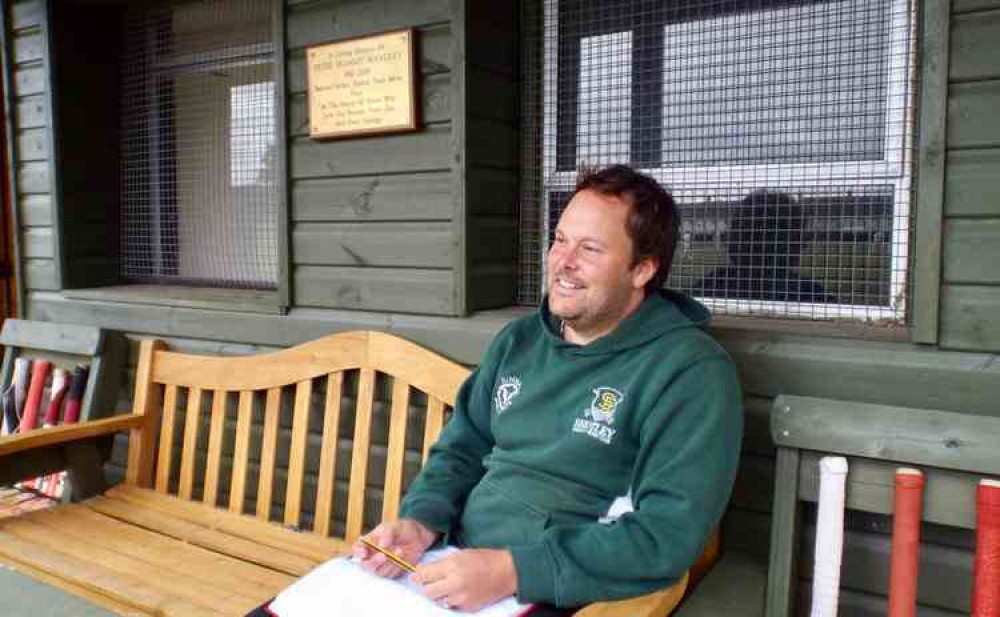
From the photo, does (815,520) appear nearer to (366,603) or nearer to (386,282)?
(366,603)

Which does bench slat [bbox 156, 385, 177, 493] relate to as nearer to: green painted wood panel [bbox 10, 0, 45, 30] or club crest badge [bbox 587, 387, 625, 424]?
green painted wood panel [bbox 10, 0, 45, 30]

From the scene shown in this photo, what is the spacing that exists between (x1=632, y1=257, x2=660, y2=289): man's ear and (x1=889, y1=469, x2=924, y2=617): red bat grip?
0.56 m

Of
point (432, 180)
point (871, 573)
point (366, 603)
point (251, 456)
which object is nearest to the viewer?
point (366, 603)

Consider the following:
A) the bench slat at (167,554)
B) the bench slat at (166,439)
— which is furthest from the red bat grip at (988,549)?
the bench slat at (166,439)

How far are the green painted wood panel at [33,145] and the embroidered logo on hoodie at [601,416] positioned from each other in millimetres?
2563

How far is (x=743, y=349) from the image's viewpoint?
69.5 inches

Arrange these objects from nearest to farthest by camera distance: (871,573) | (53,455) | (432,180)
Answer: (871,573) → (432,180) → (53,455)

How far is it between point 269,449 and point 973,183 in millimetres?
1904

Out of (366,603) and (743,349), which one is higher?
(743,349)

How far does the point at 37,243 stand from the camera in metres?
3.21

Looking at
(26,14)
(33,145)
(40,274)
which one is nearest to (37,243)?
(40,274)

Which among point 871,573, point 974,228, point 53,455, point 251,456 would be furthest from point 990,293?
point 53,455

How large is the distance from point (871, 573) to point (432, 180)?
1407mm

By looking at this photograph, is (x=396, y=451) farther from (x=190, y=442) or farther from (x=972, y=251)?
(x=972, y=251)
